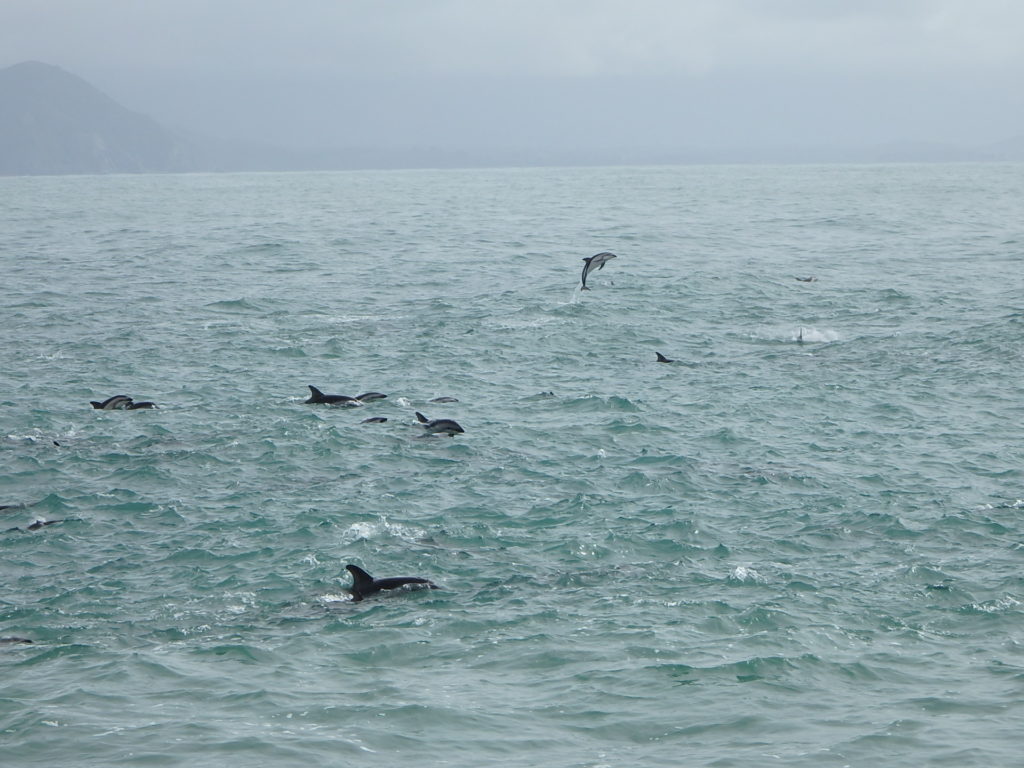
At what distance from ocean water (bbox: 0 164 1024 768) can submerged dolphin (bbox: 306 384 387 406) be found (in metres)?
0.28

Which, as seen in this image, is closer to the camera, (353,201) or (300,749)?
(300,749)

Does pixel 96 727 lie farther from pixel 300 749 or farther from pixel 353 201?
pixel 353 201

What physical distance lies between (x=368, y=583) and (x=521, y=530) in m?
4.05

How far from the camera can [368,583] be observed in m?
17.3

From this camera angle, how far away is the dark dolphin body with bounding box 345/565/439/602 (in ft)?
56.3

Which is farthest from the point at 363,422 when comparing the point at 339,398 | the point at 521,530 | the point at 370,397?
the point at 521,530

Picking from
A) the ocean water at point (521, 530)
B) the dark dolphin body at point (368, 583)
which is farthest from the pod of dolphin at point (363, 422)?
the ocean water at point (521, 530)

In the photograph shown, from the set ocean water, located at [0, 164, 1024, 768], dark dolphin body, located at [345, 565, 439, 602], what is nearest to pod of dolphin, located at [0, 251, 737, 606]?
dark dolphin body, located at [345, 565, 439, 602]

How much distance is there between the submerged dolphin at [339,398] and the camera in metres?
29.0

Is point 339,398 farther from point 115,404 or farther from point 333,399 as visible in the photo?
point 115,404

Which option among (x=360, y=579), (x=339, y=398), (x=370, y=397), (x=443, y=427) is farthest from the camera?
(x=370, y=397)

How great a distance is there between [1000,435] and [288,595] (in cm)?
1722

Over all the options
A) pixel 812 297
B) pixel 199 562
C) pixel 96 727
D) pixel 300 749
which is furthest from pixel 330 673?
pixel 812 297

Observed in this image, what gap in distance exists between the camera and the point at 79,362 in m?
35.0
